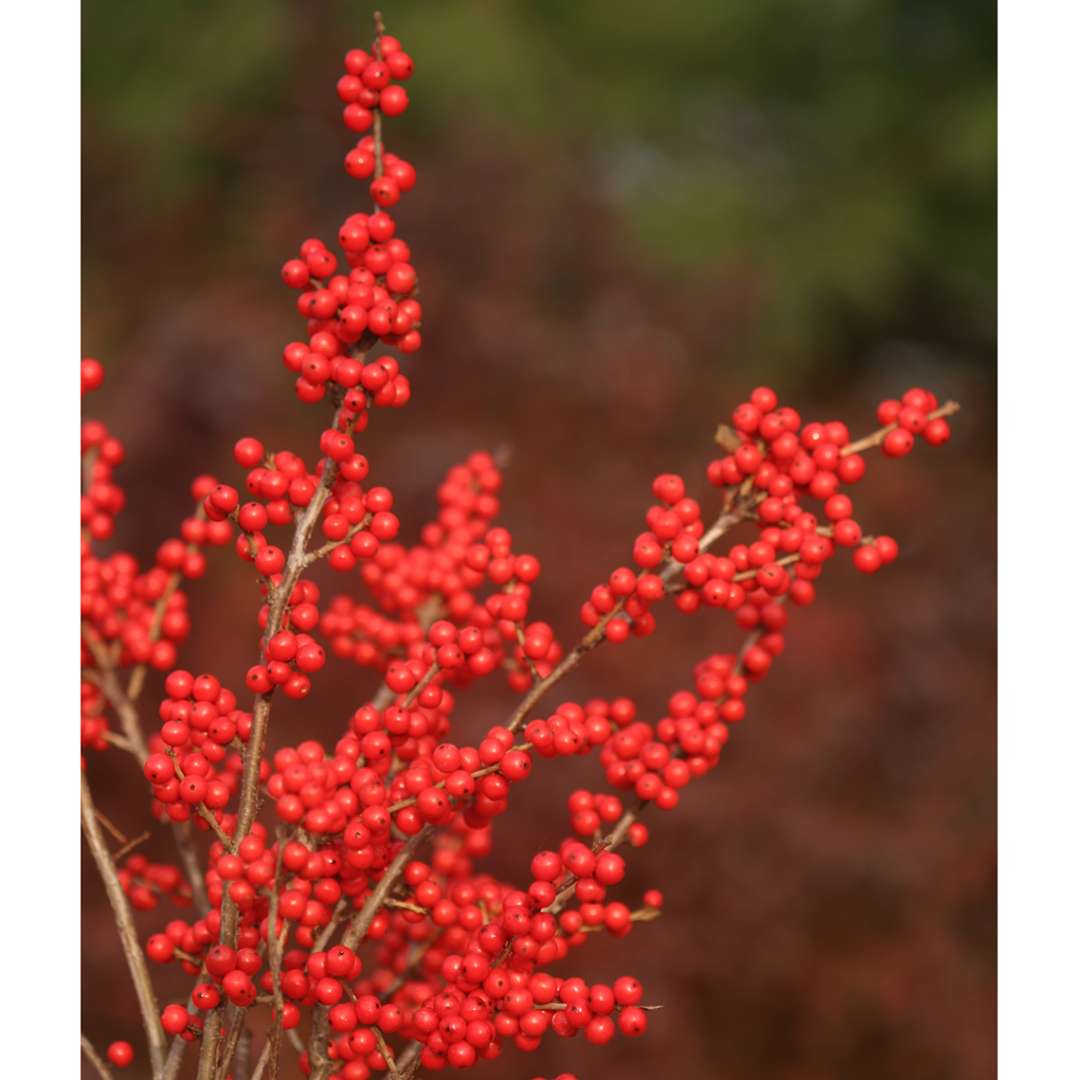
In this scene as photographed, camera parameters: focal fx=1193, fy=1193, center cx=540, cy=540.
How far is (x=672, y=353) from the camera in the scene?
1.72 meters

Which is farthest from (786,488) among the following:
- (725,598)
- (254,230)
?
(254,230)

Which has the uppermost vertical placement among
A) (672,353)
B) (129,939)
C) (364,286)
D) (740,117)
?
(740,117)

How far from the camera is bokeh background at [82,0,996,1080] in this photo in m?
1.14

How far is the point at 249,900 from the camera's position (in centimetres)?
40

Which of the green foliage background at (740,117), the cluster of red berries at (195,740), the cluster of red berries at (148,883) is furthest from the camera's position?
the green foliage background at (740,117)

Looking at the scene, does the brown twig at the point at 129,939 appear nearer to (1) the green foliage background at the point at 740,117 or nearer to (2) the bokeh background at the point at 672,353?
(2) the bokeh background at the point at 672,353

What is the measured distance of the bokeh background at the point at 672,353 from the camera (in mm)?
1140

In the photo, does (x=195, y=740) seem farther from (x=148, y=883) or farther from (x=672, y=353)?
(x=672, y=353)

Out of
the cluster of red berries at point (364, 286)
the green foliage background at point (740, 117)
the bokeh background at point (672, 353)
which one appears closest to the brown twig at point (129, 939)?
the cluster of red berries at point (364, 286)

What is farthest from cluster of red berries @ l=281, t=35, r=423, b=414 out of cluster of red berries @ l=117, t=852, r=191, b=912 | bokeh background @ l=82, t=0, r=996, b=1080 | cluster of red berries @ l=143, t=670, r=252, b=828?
bokeh background @ l=82, t=0, r=996, b=1080

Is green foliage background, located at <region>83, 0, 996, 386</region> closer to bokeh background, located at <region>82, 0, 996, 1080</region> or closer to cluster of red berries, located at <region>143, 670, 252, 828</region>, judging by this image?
bokeh background, located at <region>82, 0, 996, 1080</region>

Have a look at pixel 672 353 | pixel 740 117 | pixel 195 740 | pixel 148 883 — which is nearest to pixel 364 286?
pixel 195 740

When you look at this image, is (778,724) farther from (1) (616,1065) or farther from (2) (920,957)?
(1) (616,1065)

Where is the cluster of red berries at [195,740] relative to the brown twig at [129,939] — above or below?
above
